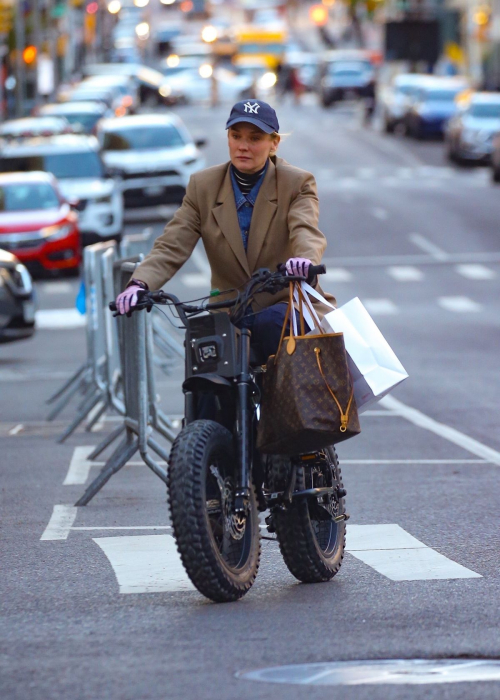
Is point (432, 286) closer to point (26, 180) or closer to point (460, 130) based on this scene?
point (26, 180)

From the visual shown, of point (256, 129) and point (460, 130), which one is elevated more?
point (256, 129)

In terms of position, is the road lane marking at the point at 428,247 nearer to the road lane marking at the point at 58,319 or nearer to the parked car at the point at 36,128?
the road lane marking at the point at 58,319

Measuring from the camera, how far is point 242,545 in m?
6.35

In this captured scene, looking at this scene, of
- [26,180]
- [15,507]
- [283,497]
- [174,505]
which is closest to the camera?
[174,505]

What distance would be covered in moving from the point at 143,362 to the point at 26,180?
18.4m

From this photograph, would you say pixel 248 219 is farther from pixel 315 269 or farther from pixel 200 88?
pixel 200 88

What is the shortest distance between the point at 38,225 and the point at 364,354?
19.9 metres

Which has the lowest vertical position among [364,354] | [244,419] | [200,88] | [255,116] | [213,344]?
[200,88]

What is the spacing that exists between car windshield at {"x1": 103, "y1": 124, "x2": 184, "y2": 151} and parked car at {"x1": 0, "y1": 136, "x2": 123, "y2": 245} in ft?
8.37

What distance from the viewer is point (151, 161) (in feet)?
109

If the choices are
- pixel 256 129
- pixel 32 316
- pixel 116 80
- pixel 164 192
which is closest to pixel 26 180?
pixel 164 192

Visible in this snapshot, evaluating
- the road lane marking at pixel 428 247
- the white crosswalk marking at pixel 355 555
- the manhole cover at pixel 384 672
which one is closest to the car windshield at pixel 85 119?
the road lane marking at pixel 428 247

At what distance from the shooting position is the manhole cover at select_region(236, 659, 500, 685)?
5.05 metres

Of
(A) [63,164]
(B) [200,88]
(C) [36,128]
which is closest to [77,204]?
(A) [63,164]
